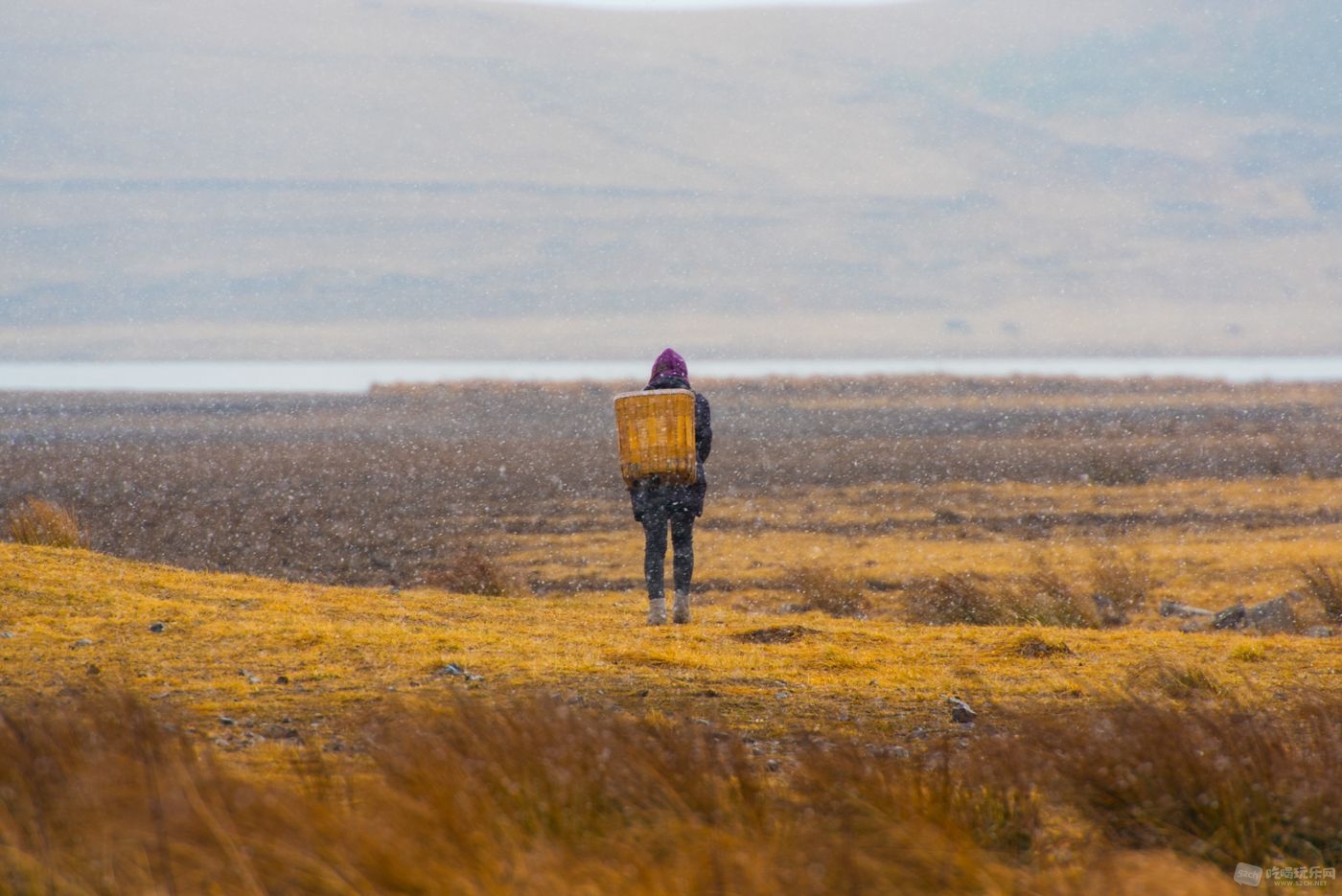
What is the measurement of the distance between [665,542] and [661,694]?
331cm

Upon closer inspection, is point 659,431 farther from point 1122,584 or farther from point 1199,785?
point 1122,584

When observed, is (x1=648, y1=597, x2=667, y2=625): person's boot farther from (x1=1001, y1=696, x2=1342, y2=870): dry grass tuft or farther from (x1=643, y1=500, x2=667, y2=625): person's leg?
(x1=1001, y1=696, x2=1342, y2=870): dry grass tuft

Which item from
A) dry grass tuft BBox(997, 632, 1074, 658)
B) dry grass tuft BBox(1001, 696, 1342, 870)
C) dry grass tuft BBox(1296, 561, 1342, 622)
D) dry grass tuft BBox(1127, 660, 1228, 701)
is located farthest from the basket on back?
dry grass tuft BBox(1296, 561, 1342, 622)

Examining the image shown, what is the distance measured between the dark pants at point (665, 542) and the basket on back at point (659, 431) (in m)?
0.38

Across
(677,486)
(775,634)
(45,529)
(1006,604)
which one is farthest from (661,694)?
(45,529)

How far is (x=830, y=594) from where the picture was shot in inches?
592

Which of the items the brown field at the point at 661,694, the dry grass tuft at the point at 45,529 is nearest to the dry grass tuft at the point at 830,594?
the brown field at the point at 661,694

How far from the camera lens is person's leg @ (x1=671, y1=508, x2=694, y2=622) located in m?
11.4

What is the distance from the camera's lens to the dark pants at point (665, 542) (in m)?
11.3

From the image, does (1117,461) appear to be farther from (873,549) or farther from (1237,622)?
(1237,622)

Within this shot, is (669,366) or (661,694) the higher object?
(669,366)

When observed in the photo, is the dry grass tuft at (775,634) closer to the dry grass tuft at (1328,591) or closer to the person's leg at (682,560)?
the person's leg at (682,560)

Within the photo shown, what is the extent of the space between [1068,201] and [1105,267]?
1994cm

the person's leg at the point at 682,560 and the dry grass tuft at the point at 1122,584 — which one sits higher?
the person's leg at the point at 682,560
